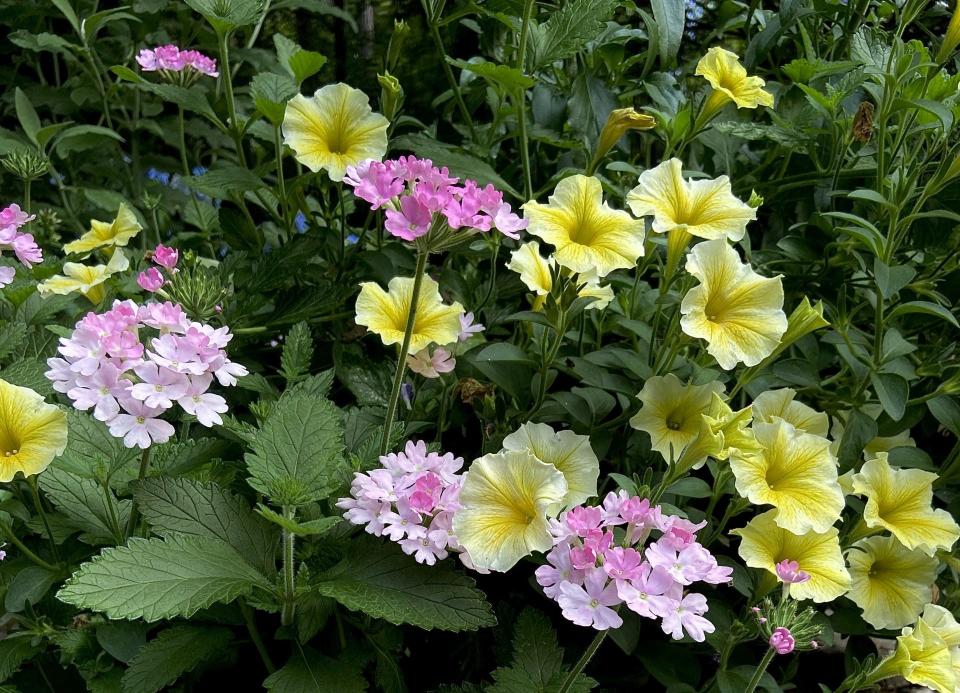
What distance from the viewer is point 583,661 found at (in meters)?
0.76

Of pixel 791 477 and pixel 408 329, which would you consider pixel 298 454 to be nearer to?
pixel 408 329

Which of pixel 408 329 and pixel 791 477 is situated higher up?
pixel 408 329

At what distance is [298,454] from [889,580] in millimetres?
788

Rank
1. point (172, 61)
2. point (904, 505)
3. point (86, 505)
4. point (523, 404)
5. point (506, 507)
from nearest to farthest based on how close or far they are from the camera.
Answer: point (506, 507)
point (86, 505)
point (904, 505)
point (523, 404)
point (172, 61)

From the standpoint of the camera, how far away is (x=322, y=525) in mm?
780

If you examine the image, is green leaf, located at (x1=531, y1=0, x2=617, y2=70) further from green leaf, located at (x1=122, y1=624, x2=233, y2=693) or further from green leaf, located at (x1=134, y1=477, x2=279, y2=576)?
green leaf, located at (x1=122, y1=624, x2=233, y2=693)

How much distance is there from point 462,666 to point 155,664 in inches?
17.0

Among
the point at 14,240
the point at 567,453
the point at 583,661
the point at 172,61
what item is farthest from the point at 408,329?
the point at 172,61

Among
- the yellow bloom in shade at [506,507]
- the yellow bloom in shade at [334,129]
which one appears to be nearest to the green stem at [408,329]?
the yellow bloom in shade at [506,507]

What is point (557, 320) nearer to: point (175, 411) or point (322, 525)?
point (322, 525)

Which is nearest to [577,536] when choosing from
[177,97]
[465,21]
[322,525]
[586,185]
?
[322,525]

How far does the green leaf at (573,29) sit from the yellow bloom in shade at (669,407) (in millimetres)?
502

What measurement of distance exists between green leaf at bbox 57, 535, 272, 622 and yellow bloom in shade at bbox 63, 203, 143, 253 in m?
0.67

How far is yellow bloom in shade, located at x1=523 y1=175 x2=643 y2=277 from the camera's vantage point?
3.14 ft
